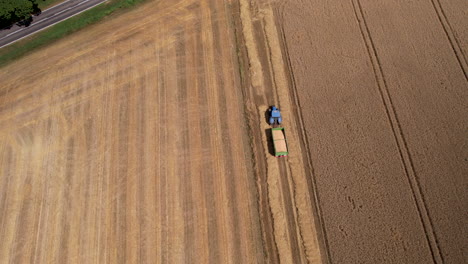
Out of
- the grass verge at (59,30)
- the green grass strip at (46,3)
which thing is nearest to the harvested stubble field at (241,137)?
the grass verge at (59,30)

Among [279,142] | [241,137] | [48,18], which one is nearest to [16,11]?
[48,18]

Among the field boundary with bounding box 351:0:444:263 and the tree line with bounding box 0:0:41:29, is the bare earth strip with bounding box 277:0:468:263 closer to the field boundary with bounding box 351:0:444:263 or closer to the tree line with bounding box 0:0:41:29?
the field boundary with bounding box 351:0:444:263

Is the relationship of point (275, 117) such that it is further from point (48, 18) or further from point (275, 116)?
point (48, 18)

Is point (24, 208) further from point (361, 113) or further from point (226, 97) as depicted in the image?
point (361, 113)

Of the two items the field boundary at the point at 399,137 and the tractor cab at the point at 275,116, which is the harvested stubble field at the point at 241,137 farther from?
the tractor cab at the point at 275,116

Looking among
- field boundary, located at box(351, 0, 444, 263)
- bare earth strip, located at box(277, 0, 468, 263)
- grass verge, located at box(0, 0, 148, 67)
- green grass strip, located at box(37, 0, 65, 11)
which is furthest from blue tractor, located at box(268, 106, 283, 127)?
green grass strip, located at box(37, 0, 65, 11)

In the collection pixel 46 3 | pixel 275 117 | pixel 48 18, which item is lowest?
pixel 275 117
